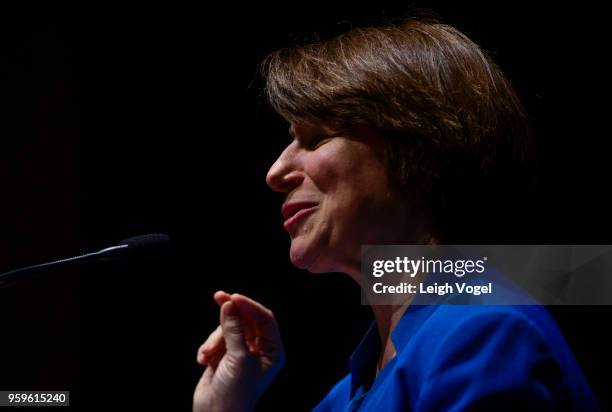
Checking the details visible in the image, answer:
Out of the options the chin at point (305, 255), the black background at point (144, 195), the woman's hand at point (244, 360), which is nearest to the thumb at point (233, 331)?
the woman's hand at point (244, 360)

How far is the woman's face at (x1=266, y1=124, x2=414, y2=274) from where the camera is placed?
4.11 feet

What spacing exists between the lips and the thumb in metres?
0.18

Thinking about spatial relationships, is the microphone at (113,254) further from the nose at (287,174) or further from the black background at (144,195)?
the black background at (144,195)

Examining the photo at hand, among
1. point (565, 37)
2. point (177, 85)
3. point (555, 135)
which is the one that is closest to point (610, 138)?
point (555, 135)

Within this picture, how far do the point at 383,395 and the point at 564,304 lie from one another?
85 cm

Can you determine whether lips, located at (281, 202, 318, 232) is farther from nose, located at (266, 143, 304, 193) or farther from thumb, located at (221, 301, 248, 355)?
thumb, located at (221, 301, 248, 355)

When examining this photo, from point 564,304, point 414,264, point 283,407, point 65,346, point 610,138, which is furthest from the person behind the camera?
point 65,346

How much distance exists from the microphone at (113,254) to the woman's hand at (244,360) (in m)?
0.15

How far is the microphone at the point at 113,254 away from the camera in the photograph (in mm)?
1260

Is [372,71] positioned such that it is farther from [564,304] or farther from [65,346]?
[65,346]

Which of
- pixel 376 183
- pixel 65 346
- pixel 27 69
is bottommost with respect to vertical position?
pixel 65 346

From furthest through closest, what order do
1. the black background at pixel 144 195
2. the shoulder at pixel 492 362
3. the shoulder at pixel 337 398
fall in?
the black background at pixel 144 195
the shoulder at pixel 337 398
the shoulder at pixel 492 362

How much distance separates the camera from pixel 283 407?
7.35 ft

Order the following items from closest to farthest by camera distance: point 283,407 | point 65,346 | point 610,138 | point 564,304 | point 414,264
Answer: point 414,264, point 564,304, point 610,138, point 283,407, point 65,346
